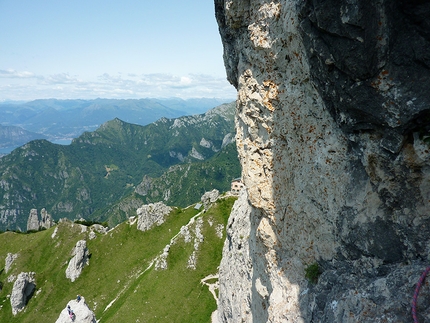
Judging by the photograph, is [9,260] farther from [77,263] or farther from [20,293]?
[77,263]

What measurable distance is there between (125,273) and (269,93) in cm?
6333

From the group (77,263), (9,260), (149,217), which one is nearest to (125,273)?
(77,263)

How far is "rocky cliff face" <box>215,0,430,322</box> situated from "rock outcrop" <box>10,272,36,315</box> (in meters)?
69.6

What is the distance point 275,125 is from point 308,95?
3243 millimetres

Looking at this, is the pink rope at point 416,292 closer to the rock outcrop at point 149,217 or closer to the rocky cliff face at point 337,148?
the rocky cliff face at point 337,148

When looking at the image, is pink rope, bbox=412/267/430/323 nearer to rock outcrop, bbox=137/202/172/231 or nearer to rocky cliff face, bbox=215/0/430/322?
rocky cliff face, bbox=215/0/430/322

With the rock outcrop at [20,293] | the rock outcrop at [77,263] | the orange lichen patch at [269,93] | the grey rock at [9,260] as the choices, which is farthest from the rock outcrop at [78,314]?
the grey rock at [9,260]

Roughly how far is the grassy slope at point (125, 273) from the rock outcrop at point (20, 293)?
142cm

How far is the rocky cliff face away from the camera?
10.5m

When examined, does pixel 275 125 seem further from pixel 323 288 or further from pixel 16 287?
pixel 16 287

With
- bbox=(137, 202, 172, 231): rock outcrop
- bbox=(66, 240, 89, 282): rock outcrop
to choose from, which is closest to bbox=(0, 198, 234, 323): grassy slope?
bbox=(66, 240, 89, 282): rock outcrop

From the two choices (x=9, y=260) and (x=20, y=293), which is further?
(x=9, y=260)

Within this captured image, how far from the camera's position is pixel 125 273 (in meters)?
64.9

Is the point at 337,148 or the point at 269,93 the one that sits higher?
the point at 269,93
